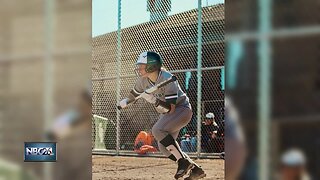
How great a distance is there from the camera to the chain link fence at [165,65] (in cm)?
490

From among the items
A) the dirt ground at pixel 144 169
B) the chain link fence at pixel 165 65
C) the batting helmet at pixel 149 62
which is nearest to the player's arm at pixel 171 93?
the batting helmet at pixel 149 62

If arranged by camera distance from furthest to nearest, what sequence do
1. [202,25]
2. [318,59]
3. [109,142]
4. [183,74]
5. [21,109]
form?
[109,142] < [183,74] < [202,25] < [21,109] < [318,59]

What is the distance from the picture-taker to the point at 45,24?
2.39 meters

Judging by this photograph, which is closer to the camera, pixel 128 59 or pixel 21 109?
pixel 21 109

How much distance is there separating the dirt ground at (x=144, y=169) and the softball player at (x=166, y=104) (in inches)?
8.9

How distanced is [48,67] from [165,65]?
320 cm

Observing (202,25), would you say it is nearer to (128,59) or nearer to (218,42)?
(218,42)

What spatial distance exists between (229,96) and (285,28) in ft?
0.90

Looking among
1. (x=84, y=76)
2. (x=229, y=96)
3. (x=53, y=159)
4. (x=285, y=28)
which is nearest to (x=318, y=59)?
(x=285, y=28)

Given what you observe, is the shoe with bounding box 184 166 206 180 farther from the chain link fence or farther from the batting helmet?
the chain link fence

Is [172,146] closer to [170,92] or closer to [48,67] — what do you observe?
[170,92]

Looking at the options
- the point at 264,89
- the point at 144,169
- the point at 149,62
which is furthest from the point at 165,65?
the point at 264,89

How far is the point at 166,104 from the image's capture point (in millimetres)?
2955

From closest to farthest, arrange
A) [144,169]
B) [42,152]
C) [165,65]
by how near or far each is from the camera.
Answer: [42,152], [144,169], [165,65]
